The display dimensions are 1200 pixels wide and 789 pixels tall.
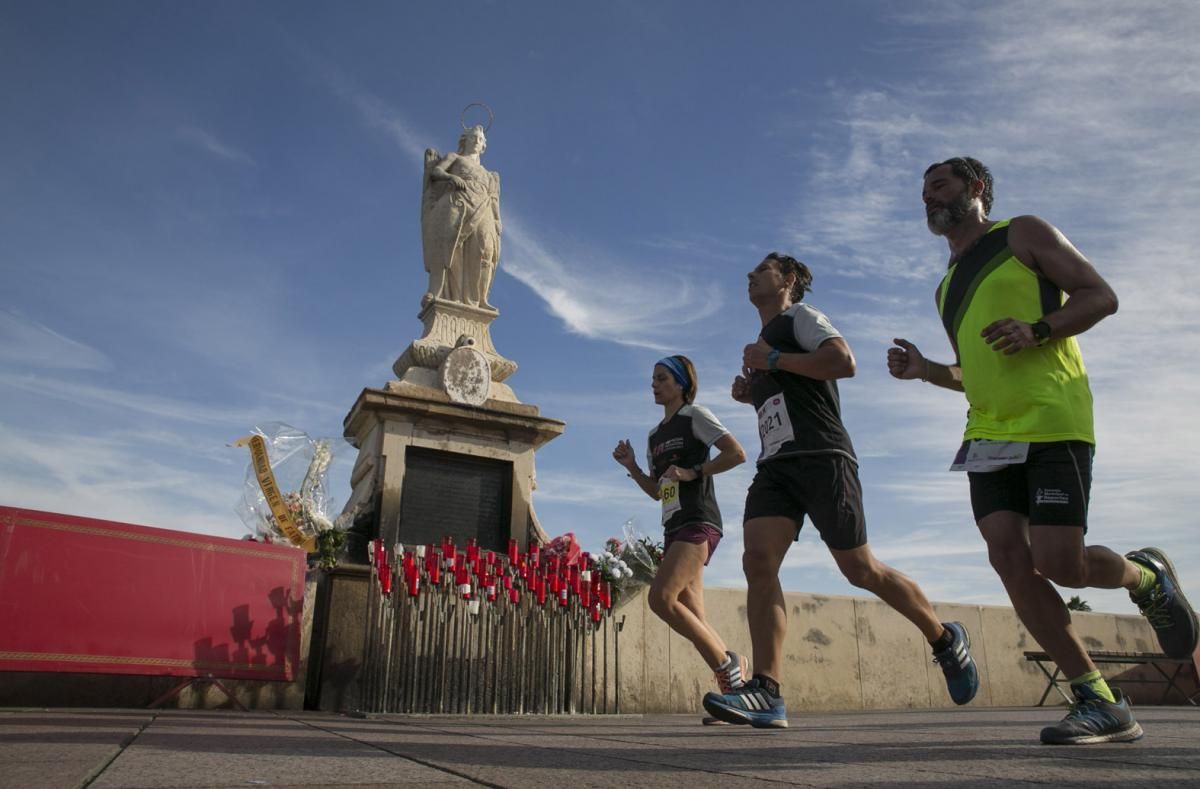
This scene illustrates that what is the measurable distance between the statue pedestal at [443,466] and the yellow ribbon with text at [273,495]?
1294 millimetres

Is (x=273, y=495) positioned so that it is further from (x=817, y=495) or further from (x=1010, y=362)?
(x=1010, y=362)

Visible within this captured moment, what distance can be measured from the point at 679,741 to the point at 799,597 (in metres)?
5.47

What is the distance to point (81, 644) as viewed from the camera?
517 cm

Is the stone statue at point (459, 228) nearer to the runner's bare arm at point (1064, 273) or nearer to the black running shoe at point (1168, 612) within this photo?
the runner's bare arm at point (1064, 273)

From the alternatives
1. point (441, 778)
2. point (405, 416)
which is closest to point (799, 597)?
point (405, 416)

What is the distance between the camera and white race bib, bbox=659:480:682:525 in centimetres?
518

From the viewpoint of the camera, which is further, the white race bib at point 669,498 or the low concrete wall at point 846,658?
the low concrete wall at point 846,658

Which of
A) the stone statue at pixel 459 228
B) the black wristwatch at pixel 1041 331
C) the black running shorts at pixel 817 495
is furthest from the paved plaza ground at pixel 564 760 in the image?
the stone statue at pixel 459 228

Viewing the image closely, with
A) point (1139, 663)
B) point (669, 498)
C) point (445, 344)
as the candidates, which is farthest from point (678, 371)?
point (1139, 663)

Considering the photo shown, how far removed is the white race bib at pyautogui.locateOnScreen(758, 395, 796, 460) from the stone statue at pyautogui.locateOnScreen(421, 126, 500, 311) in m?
7.18

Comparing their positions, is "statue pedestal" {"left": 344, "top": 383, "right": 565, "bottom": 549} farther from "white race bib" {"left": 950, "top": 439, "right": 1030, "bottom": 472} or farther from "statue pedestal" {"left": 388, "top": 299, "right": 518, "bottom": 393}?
"white race bib" {"left": 950, "top": 439, "right": 1030, "bottom": 472}

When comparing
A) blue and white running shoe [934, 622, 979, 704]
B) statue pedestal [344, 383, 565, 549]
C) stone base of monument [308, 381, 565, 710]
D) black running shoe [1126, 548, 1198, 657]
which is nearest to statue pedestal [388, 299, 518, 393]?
stone base of monument [308, 381, 565, 710]

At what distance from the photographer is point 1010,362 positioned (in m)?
3.06

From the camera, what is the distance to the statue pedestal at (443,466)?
8734mm
